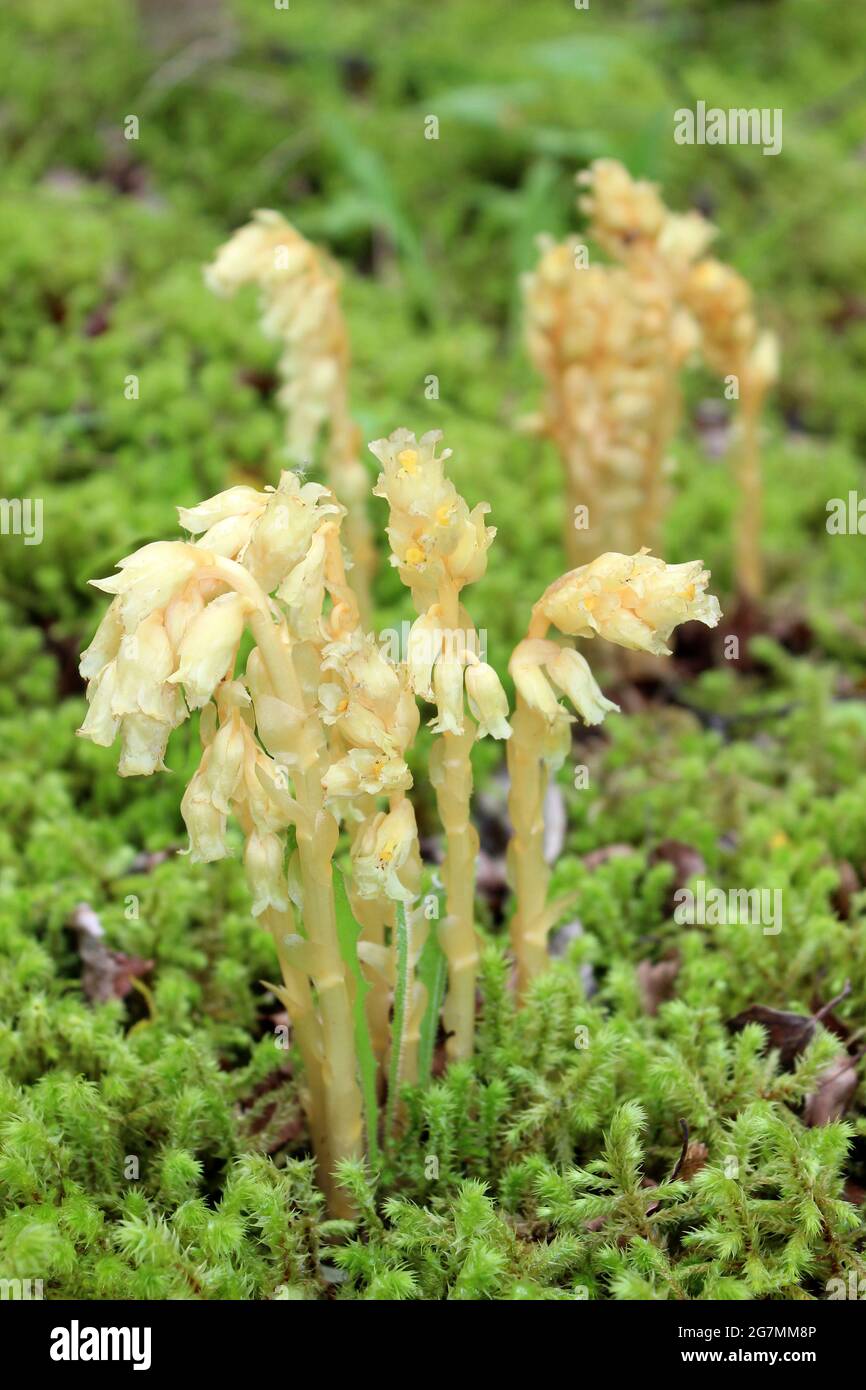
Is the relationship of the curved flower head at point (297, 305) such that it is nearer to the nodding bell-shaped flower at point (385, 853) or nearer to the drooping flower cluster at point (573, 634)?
the drooping flower cluster at point (573, 634)

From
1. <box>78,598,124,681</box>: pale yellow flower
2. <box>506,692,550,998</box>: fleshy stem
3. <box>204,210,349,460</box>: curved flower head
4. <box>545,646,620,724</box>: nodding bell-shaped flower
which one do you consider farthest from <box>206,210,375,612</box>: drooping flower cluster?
<box>78,598,124,681</box>: pale yellow flower

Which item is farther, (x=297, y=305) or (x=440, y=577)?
(x=297, y=305)

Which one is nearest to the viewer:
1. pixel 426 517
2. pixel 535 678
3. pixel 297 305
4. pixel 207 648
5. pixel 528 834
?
pixel 207 648

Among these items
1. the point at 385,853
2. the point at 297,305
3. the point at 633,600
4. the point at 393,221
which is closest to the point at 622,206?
the point at 297,305

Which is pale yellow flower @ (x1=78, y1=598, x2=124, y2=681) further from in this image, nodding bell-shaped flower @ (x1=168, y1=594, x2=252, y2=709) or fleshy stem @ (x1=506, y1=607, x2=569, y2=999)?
fleshy stem @ (x1=506, y1=607, x2=569, y2=999)

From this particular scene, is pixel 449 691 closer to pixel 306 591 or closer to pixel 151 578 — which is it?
pixel 306 591

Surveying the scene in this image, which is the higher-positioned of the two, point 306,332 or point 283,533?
point 306,332

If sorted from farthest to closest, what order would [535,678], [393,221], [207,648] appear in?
[393,221] < [535,678] < [207,648]
